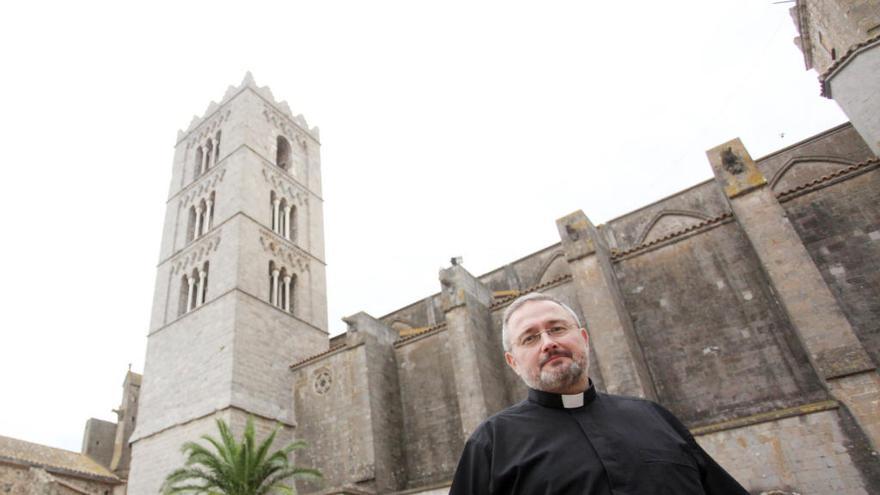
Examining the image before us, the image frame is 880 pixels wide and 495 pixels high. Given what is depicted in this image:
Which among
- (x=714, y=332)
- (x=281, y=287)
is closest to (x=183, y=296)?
(x=281, y=287)

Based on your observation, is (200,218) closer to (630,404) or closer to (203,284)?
(203,284)

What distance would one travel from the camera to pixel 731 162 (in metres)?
11.2

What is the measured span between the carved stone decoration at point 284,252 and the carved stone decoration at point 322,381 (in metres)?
5.49

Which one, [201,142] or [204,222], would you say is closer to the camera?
[204,222]

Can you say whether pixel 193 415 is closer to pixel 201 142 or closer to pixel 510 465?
pixel 201 142

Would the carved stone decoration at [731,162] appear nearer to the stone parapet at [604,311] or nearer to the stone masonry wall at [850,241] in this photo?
the stone masonry wall at [850,241]

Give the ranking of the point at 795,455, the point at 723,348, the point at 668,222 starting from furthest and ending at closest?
1. the point at 668,222
2. the point at 723,348
3. the point at 795,455

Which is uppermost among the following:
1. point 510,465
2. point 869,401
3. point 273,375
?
point 273,375

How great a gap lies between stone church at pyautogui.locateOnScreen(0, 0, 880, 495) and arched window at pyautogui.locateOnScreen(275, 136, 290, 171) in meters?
0.89

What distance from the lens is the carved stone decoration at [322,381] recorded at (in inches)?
651

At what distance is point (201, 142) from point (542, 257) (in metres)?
16.8

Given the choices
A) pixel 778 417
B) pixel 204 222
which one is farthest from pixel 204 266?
pixel 778 417

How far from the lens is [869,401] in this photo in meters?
8.23

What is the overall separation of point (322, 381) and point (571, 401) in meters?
16.0
